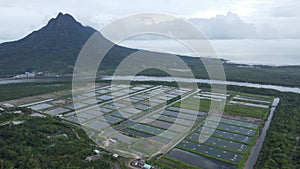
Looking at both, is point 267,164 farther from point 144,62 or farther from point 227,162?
point 144,62

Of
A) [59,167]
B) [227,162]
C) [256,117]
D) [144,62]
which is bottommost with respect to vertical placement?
[59,167]

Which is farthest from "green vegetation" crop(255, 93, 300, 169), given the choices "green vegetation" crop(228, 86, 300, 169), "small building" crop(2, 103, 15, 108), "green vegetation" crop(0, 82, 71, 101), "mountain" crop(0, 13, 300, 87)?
"green vegetation" crop(0, 82, 71, 101)

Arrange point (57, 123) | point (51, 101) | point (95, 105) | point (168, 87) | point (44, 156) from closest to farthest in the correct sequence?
point (44, 156)
point (57, 123)
point (95, 105)
point (51, 101)
point (168, 87)

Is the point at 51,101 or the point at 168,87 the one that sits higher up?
the point at 168,87

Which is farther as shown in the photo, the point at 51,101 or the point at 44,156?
the point at 51,101

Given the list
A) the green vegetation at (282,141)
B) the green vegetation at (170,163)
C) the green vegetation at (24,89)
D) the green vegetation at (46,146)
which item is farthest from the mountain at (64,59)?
the green vegetation at (170,163)

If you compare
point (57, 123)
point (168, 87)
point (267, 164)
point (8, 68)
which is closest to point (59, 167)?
point (57, 123)

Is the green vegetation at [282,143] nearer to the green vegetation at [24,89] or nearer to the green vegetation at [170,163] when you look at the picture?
the green vegetation at [170,163]
